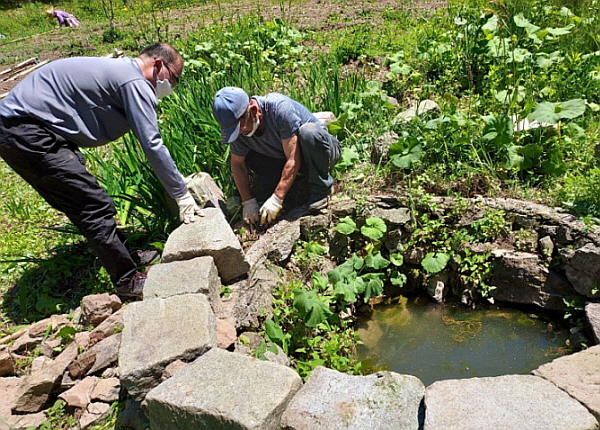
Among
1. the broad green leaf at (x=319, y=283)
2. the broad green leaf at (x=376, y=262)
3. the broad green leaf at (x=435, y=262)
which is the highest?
the broad green leaf at (x=376, y=262)

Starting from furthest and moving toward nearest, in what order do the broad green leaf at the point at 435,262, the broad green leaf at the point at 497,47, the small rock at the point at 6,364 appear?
the broad green leaf at the point at 497,47
the broad green leaf at the point at 435,262
the small rock at the point at 6,364

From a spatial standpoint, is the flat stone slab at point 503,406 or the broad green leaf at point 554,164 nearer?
the flat stone slab at point 503,406

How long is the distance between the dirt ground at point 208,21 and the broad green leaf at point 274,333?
18.1ft

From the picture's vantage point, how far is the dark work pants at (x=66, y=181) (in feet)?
9.23

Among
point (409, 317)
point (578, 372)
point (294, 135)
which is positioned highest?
point (294, 135)

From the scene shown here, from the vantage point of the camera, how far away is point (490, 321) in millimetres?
3041

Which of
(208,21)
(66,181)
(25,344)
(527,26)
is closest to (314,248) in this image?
(66,181)

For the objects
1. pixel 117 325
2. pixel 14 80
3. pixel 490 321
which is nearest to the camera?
pixel 117 325

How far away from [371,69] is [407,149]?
2193 mm

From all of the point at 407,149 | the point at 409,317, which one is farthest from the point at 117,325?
the point at 407,149

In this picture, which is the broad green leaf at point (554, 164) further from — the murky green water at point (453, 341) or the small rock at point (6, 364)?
the small rock at point (6, 364)

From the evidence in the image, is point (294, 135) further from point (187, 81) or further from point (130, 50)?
point (130, 50)

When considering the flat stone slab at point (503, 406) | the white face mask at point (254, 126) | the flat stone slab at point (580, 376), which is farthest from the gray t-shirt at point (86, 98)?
the flat stone slab at point (580, 376)

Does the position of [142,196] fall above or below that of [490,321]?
above
